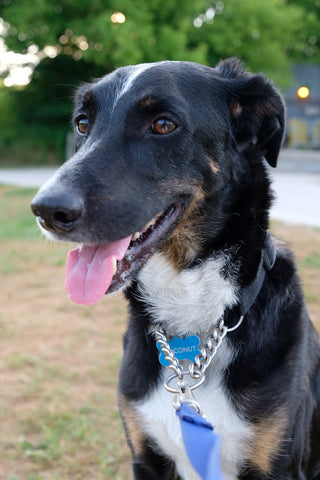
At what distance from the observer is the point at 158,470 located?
7.22 feet

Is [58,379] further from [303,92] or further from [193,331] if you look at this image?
[303,92]

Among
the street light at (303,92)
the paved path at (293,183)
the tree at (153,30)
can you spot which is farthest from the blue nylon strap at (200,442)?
the tree at (153,30)

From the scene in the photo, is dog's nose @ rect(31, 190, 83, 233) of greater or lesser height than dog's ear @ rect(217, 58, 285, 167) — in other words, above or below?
below

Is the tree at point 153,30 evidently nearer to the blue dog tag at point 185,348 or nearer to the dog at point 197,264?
the dog at point 197,264

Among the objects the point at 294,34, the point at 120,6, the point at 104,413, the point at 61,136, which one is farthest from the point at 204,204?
the point at 294,34

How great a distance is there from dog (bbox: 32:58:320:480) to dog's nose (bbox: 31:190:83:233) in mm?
72

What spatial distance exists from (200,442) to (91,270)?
72 cm

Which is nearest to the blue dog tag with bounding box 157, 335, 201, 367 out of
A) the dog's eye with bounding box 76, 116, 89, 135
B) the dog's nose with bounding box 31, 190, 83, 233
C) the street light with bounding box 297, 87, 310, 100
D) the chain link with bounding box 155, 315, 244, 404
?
the chain link with bounding box 155, 315, 244, 404

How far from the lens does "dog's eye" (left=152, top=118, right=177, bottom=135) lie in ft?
6.52

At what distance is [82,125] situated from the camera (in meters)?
2.27

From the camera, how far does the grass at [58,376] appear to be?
9.30 feet

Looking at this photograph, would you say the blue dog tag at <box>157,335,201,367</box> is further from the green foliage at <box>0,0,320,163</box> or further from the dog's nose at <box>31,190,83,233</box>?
the green foliage at <box>0,0,320,163</box>

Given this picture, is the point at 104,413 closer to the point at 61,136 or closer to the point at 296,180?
the point at 296,180

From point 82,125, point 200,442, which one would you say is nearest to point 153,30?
point 82,125
